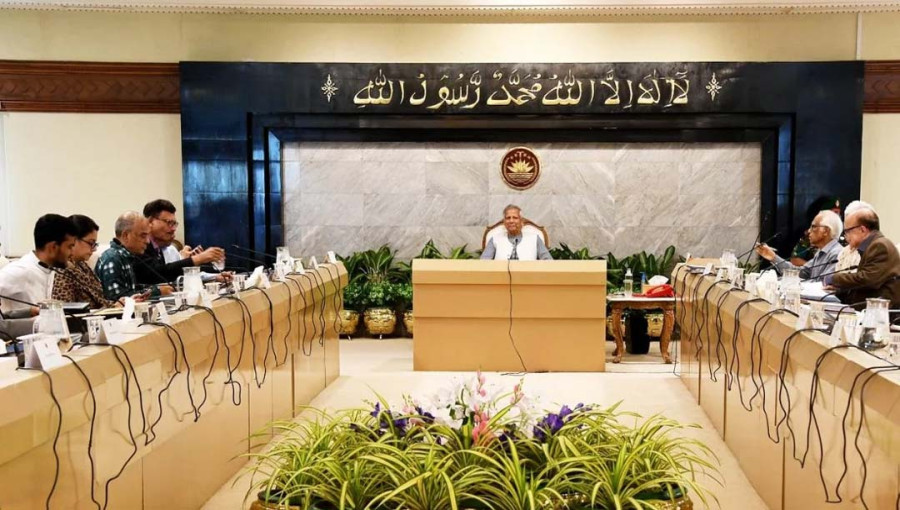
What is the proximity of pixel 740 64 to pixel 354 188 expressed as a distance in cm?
425

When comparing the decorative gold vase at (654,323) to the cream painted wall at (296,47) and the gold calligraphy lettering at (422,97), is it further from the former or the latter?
the gold calligraphy lettering at (422,97)

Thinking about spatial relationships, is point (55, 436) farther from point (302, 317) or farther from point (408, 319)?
point (408, 319)

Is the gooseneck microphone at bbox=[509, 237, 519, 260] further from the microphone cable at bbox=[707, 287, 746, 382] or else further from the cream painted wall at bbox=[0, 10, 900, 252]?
the cream painted wall at bbox=[0, 10, 900, 252]

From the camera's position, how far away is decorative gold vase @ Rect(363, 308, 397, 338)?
8258 millimetres

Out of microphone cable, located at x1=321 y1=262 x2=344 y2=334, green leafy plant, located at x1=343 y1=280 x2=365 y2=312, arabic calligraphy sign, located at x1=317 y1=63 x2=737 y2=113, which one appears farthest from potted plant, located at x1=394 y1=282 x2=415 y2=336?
arabic calligraphy sign, located at x1=317 y1=63 x2=737 y2=113

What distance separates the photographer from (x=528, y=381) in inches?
228

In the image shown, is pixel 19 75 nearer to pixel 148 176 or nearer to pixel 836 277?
pixel 148 176

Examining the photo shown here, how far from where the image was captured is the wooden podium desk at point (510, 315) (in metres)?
6.12

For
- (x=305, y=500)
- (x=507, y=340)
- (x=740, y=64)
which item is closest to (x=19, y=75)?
(x=507, y=340)

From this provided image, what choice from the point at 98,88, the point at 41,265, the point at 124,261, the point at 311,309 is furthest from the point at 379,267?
the point at 41,265

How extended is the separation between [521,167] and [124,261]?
4.98 metres

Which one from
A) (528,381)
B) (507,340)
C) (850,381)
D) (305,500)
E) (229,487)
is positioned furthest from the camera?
(507,340)

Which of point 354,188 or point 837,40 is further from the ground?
point 837,40

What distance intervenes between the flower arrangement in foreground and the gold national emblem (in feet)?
20.6
